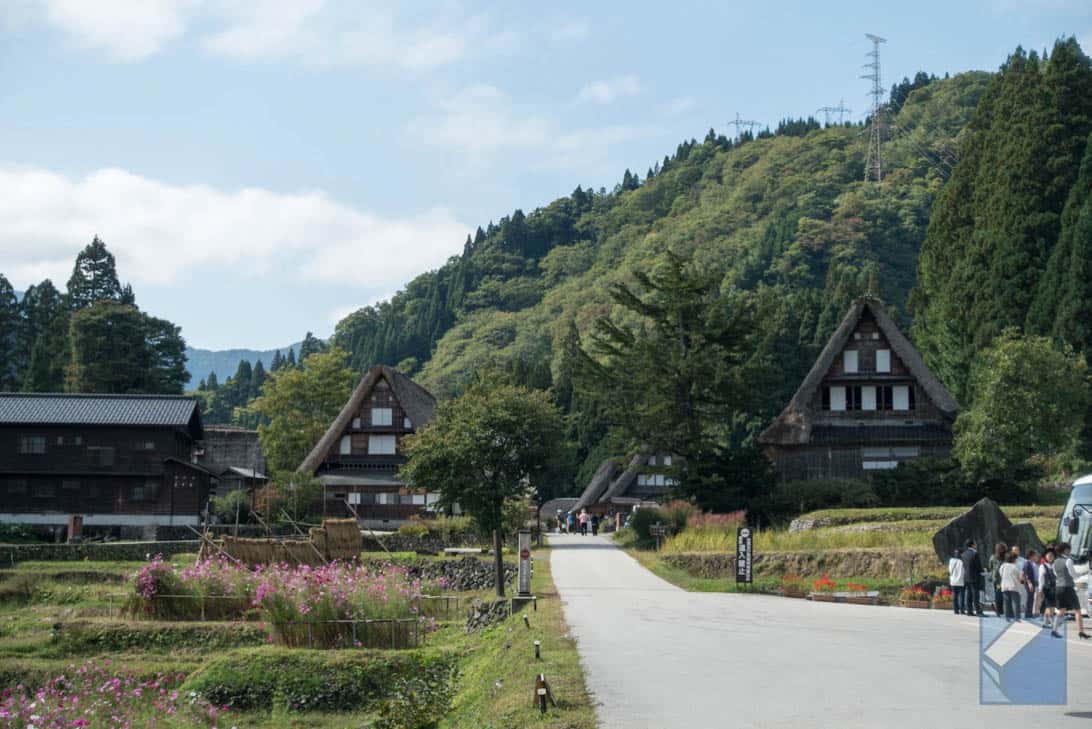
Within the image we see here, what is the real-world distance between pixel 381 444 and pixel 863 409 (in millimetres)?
24944

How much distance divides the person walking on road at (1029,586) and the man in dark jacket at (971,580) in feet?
3.61

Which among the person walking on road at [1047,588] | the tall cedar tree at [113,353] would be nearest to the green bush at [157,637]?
the person walking on road at [1047,588]

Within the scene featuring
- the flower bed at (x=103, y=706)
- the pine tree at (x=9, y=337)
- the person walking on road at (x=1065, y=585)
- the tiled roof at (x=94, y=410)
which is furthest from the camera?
the pine tree at (x=9, y=337)

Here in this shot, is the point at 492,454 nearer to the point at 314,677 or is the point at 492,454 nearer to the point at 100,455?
the point at 314,677

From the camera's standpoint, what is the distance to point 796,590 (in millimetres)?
A: 25922

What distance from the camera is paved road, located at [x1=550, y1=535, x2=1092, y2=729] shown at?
36.7 feet

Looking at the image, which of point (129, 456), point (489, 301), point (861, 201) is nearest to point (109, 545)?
point (129, 456)

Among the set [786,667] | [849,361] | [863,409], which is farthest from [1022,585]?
[849,361]

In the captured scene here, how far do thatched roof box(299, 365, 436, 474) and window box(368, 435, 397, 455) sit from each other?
1590 millimetres

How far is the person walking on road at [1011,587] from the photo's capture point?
20.0 metres

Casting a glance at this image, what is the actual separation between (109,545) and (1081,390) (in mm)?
35299

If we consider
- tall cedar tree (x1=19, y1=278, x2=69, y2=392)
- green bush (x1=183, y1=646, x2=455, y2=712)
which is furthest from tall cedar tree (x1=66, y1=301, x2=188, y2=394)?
green bush (x1=183, y1=646, x2=455, y2=712)

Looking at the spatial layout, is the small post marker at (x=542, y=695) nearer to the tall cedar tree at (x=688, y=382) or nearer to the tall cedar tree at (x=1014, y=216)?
the tall cedar tree at (x=688, y=382)

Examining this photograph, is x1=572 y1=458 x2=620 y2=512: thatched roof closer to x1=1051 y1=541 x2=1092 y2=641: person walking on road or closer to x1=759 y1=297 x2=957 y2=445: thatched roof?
x1=759 y1=297 x2=957 y2=445: thatched roof
